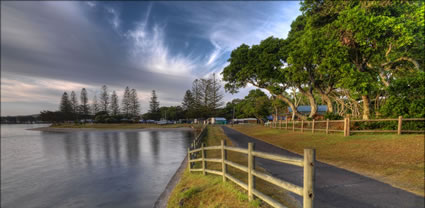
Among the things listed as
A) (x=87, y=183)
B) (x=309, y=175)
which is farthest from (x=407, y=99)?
(x=87, y=183)

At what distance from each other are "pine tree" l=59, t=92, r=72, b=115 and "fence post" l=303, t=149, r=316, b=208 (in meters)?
124

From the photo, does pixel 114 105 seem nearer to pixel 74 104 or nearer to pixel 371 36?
pixel 74 104

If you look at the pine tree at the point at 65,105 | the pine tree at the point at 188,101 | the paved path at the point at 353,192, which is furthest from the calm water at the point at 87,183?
the pine tree at the point at 65,105

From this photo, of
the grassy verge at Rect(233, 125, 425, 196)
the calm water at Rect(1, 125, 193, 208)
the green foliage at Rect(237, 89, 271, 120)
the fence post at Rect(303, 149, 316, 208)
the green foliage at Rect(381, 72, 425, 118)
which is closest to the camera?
the fence post at Rect(303, 149, 316, 208)

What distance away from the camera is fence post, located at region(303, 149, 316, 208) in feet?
8.95

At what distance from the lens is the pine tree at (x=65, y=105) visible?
98.4 metres

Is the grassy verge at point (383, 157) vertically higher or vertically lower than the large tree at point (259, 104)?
lower

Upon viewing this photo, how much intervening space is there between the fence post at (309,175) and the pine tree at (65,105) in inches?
4866

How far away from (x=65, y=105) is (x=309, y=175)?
124486 millimetres

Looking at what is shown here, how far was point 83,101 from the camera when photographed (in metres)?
95.8

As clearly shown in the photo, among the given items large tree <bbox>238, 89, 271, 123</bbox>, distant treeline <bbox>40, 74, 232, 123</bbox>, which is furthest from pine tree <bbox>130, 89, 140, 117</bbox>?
large tree <bbox>238, 89, 271, 123</bbox>

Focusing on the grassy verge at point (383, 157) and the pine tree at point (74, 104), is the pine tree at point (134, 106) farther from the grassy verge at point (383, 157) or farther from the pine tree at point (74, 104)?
the grassy verge at point (383, 157)

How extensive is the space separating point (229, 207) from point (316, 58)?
15850 mm

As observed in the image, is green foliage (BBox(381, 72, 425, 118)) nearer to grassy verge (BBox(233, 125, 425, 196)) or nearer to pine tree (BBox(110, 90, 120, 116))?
grassy verge (BBox(233, 125, 425, 196))
